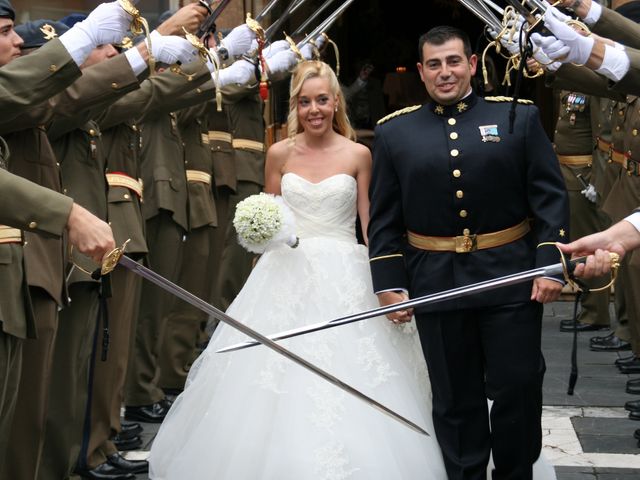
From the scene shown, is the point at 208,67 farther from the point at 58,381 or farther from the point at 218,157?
the point at 218,157

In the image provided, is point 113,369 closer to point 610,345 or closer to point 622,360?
point 622,360

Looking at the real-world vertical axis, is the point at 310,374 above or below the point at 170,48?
below

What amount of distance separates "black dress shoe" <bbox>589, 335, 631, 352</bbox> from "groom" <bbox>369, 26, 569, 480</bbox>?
4124mm

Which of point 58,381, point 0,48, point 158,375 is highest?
point 0,48

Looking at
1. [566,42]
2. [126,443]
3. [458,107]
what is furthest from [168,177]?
[566,42]

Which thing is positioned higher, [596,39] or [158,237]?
[596,39]

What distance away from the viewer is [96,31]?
505 centimetres

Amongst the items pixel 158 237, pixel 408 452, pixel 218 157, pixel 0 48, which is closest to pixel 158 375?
pixel 158 237

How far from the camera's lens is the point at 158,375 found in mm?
7875

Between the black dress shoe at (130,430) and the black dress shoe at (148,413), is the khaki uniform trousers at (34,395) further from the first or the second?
the black dress shoe at (148,413)

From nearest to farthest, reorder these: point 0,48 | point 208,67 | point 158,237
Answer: point 0,48, point 208,67, point 158,237

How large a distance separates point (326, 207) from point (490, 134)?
134 centimetres

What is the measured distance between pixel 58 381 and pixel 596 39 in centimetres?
277

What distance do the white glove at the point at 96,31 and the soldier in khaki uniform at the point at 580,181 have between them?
5600 mm
